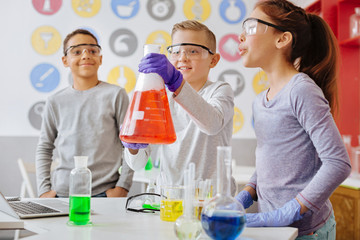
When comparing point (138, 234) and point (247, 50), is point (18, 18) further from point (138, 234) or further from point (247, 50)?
point (138, 234)

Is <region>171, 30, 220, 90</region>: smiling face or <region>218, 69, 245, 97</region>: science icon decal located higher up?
<region>218, 69, 245, 97</region>: science icon decal

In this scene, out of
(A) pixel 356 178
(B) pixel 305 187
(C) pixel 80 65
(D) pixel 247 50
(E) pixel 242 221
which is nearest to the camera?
(E) pixel 242 221

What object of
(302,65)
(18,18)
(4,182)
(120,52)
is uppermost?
(18,18)

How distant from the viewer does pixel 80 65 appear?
2.40 meters

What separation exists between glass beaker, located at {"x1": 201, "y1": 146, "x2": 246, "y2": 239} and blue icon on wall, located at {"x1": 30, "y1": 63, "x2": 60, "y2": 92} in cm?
355

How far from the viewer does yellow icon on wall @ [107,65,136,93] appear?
14.2ft

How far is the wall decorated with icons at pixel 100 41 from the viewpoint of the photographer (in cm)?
417

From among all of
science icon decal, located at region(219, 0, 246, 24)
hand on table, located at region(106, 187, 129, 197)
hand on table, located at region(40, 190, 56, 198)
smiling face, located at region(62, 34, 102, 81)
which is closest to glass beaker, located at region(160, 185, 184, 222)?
hand on table, located at region(106, 187, 129, 197)

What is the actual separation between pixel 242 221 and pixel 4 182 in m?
3.67

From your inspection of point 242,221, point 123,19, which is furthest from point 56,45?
point 242,221

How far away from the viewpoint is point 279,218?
1.23 m

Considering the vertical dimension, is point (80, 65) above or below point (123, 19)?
below

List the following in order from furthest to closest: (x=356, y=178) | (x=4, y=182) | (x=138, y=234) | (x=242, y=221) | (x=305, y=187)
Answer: (x=4, y=182), (x=356, y=178), (x=305, y=187), (x=138, y=234), (x=242, y=221)

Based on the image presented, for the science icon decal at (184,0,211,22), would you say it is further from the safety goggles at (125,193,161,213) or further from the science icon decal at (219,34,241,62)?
the safety goggles at (125,193,161,213)
